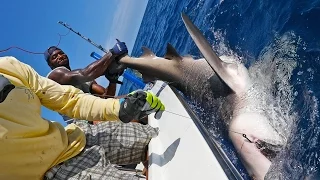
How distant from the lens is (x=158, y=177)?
2.94 m

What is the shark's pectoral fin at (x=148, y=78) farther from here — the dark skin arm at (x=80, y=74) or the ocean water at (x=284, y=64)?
the ocean water at (x=284, y=64)

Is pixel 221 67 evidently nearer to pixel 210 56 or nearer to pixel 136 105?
pixel 210 56

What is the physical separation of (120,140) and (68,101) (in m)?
0.61

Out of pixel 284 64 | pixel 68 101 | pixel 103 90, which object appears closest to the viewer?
pixel 68 101

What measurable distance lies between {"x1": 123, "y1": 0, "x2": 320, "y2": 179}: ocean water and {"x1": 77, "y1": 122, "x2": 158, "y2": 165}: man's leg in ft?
2.68

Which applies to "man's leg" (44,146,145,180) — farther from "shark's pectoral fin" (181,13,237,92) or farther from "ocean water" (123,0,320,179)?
"shark's pectoral fin" (181,13,237,92)

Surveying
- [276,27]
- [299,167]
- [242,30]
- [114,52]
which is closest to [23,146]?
[299,167]

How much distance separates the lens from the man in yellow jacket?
259 cm

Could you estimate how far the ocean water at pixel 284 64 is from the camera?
124 inches

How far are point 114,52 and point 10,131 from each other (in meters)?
3.20

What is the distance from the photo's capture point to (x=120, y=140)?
339 centimetres

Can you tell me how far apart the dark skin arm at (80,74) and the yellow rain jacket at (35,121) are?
2.08 metres

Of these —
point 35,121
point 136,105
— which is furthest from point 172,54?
point 35,121

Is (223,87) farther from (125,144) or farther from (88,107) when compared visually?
(88,107)
